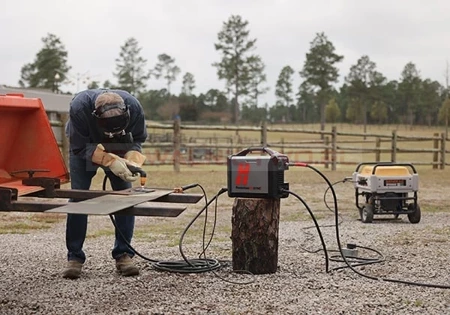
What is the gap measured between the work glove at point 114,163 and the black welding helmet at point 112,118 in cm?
17

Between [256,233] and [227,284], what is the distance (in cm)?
52

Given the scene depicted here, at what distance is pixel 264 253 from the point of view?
4629 millimetres

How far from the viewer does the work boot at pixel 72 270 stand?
14.6 feet

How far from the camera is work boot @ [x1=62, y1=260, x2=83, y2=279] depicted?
14.6 ft

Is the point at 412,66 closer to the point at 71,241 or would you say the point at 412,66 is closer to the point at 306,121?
the point at 306,121

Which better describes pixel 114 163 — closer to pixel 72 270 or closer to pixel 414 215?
pixel 72 270

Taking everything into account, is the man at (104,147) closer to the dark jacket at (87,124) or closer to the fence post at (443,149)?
the dark jacket at (87,124)

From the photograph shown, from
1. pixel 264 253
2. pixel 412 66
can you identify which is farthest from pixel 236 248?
pixel 412 66

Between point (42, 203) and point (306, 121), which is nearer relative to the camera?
point (42, 203)

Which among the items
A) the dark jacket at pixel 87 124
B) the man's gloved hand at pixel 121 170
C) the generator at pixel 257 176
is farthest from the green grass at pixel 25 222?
the generator at pixel 257 176

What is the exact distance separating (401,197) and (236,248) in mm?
3744

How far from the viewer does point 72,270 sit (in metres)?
4.48

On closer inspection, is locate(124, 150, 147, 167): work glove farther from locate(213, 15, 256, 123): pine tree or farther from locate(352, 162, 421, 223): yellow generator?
locate(213, 15, 256, 123): pine tree

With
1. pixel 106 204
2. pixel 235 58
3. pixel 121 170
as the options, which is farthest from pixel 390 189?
pixel 235 58
